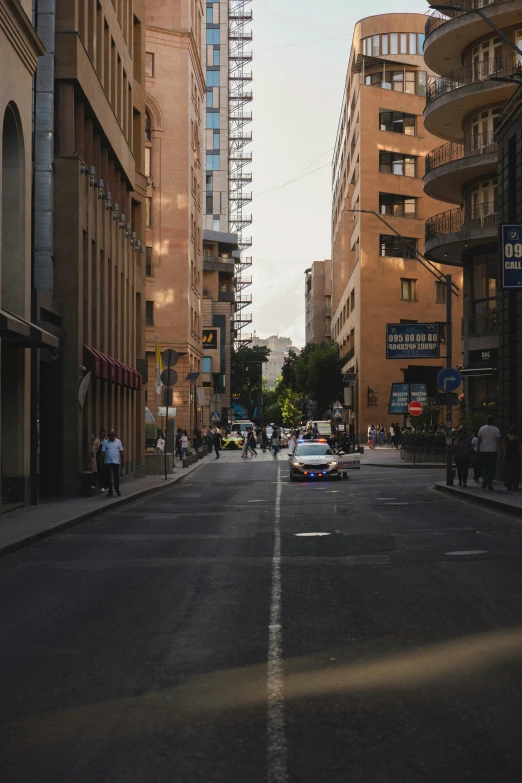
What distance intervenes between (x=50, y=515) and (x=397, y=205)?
6578 cm

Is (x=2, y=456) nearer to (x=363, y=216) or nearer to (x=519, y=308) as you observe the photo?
(x=519, y=308)

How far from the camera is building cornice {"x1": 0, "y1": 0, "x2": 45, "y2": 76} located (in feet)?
67.9

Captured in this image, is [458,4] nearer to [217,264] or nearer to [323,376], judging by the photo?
[323,376]

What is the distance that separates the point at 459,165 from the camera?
146 feet

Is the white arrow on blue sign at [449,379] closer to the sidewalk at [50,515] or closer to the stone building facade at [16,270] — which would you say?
the sidewalk at [50,515]

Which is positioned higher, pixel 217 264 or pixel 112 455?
pixel 217 264

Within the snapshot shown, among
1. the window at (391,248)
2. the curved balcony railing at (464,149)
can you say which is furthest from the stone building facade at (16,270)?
the window at (391,248)

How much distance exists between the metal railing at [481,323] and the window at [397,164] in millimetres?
38569

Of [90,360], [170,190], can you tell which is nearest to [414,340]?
[90,360]

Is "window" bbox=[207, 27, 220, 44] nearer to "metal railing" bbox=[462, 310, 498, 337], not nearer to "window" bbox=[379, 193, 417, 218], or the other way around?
"window" bbox=[379, 193, 417, 218]

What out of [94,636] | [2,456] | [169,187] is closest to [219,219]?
[169,187]

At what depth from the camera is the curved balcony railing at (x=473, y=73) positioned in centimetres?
4300

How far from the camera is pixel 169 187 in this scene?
72.1 metres

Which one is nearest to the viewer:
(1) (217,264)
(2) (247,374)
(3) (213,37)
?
(1) (217,264)
